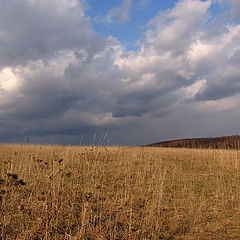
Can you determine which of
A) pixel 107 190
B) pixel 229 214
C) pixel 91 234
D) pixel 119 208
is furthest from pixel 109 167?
pixel 91 234

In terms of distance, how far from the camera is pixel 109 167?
956 centimetres

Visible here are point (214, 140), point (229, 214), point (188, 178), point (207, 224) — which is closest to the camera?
point (207, 224)

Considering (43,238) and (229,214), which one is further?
(229,214)

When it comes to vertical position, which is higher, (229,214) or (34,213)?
(34,213)

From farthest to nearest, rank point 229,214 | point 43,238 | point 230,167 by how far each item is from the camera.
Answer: point 230,167
point 229,214
point 43,238

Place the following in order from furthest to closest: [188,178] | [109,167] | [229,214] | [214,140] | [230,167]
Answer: [214,140] < [230,167] < [109,167] < [188,178] < [229,214]

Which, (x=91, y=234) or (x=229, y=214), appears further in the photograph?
(x=229, y=214)

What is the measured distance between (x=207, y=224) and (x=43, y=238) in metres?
2.81

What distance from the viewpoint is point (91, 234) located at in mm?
3613

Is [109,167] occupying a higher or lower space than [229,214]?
higher

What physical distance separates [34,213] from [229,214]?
12.7 feet

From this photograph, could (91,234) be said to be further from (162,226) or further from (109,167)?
(109,167)

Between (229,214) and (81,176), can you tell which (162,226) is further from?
(81,176)

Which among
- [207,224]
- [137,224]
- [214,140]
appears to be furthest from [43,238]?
[214,140]
